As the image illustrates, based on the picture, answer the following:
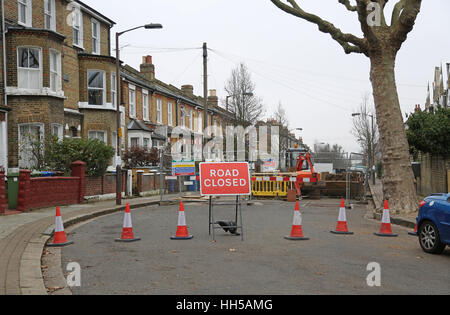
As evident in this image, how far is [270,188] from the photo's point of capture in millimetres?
24016

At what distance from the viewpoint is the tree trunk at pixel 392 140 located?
1542 centimetres

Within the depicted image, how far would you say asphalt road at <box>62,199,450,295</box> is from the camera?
6203 mm

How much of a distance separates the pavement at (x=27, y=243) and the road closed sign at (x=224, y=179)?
366 centimetres

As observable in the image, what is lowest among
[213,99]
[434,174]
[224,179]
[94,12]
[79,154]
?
[434,174]

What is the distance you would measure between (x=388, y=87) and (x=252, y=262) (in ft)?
33.1

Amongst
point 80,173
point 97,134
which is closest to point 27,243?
point 80,173

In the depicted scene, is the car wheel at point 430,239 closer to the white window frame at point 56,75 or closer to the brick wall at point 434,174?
the brick wall at point 434,174

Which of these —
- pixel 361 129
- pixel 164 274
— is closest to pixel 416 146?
pixel 164 274

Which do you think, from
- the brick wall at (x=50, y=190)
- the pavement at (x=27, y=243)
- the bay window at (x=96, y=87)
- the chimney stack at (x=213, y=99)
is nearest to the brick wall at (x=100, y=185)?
the brick wall at (x=50, y=190)

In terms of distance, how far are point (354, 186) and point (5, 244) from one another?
61.8 feet

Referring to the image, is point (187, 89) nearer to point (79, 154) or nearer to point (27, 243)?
point (79, 154)

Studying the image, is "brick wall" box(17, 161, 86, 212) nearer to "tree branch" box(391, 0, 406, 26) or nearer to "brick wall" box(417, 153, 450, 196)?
"tree branch" box(391, 0, 406, 26)
